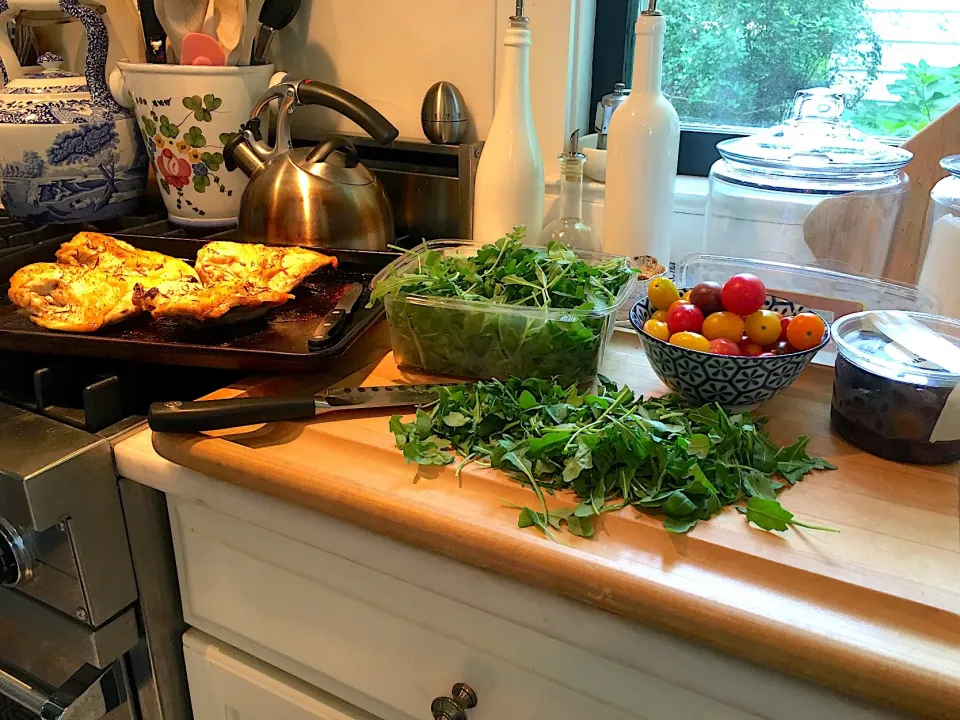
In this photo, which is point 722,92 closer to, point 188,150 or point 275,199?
point 275,199

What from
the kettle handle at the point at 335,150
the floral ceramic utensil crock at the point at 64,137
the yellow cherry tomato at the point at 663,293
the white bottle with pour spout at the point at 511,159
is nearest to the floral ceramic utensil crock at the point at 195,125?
the floral ceramic utensil crock at the point at 64,137

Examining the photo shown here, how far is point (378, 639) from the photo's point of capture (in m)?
0.70

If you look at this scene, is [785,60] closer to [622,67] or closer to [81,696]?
[622,67]

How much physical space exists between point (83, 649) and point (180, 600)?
4.0 inches

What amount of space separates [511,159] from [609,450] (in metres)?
0.53

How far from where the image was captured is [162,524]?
805 mm

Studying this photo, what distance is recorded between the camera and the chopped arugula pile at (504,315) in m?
0.77

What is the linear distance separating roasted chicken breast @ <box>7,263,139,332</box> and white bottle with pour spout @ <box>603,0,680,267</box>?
1.95ft

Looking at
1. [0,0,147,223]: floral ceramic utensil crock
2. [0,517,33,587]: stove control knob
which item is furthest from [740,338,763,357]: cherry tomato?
[0,0,147,223]: floral ceramic utensil crock

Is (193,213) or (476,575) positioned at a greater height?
(193,213)

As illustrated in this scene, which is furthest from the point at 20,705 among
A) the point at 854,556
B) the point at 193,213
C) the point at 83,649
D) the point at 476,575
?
the point at 854,556

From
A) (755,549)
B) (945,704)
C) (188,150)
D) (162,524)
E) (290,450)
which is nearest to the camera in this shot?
(945,704)

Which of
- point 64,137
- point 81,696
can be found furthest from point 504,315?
point 64,137

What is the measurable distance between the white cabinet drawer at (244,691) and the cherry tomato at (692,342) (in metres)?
0.47
